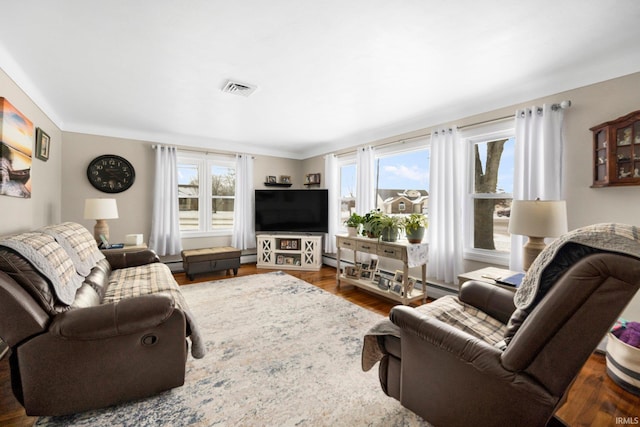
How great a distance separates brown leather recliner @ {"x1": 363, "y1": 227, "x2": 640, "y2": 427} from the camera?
0.90 metres

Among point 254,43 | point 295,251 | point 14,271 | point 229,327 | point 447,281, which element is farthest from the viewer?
point 295,251

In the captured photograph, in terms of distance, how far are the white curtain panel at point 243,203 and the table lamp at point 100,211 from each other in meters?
1.95

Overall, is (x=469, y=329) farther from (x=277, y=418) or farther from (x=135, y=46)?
(x=135, y=46)

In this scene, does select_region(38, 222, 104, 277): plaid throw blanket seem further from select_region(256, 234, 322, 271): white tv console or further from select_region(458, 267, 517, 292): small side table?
select_region(458, 267, 517, 292): small side table

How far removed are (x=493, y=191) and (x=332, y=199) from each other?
2639 millimetres

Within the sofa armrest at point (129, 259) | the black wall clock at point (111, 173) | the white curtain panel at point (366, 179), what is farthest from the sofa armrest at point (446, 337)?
the black wall clock at point (111, 173)

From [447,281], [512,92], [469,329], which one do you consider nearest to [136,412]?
[469,329]

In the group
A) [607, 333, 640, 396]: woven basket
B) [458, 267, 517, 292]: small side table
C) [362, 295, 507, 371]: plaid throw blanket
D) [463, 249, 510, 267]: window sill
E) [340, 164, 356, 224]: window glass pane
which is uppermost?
[340, 164, 356, 224]: window glass pane

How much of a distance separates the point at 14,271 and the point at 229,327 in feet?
5.43

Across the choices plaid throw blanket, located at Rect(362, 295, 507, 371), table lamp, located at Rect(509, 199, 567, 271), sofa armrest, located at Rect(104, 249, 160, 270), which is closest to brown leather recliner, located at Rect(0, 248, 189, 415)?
plaid throw blanket, located at Rect(362, 295, 507, 371)

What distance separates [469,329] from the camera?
62.5 inches

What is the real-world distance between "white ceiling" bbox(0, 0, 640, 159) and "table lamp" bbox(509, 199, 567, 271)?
3.70 ft

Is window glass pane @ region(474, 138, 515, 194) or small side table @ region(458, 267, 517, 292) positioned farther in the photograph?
window glass pane @ region(474, 138, 515, 194)

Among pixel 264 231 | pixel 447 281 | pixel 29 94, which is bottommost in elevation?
pixel 447 281
